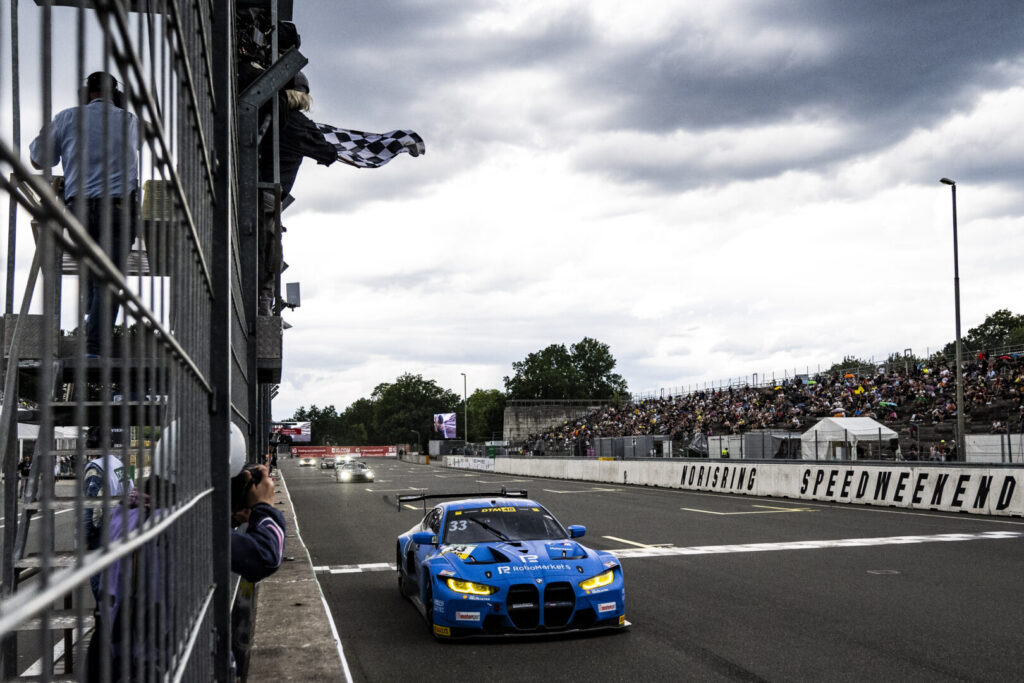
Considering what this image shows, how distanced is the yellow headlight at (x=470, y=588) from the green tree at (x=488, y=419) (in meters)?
140

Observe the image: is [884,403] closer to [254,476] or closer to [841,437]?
[841,437]

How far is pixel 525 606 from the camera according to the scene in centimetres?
770

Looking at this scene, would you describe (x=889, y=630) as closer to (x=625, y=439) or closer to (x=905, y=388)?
(x=905, y=388)

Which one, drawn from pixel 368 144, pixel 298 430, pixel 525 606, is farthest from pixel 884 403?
pixel 298 430

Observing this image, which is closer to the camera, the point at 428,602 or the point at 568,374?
the point at 428,602

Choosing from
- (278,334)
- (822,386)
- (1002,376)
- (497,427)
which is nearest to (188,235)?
(278,334)

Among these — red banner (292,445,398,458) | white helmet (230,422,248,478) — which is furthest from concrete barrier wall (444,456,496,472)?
white helmet (230,422,248,478)

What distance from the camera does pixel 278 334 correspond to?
7910mm

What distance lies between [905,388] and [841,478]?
18.6 m

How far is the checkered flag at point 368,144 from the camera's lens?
11.8 m

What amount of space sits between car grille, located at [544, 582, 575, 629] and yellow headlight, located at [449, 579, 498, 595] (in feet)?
1.48

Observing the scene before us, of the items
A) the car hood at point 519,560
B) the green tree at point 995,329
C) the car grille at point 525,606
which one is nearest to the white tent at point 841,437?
the car hood at point 519,560

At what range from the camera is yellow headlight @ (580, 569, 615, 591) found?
7750 mm

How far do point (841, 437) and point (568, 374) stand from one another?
Answer: 136 metres
